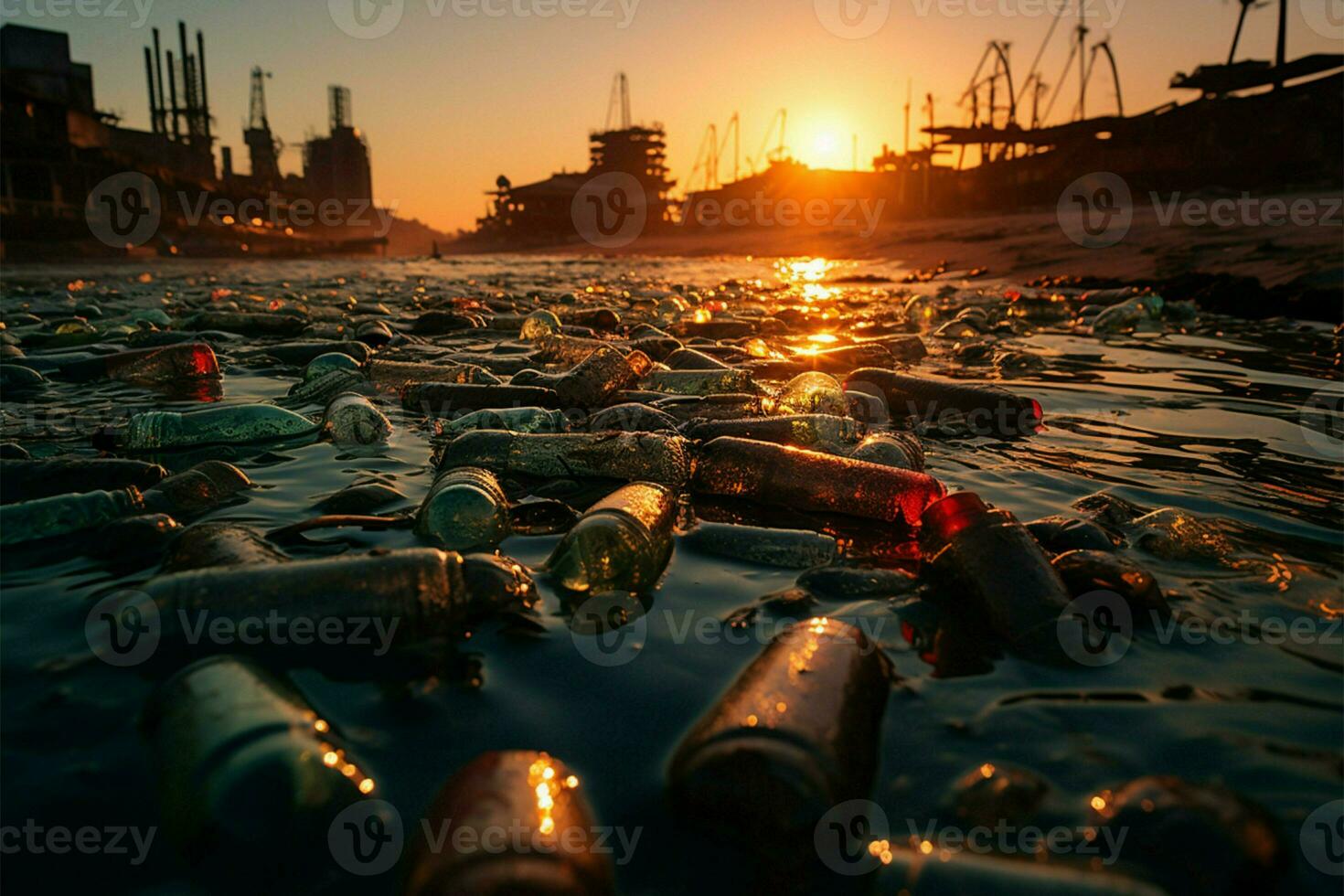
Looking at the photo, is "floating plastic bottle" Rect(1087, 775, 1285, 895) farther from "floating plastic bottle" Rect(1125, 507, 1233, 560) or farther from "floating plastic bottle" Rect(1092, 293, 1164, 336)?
"floating plastic bottle" Rect(1092, 293, 1164, 336)

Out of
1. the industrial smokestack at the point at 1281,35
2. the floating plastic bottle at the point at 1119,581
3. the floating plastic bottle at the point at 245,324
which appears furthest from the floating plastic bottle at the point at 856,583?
the industrial smokestack at the point at 1281,35

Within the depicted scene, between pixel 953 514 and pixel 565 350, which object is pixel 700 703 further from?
pixel 565 350

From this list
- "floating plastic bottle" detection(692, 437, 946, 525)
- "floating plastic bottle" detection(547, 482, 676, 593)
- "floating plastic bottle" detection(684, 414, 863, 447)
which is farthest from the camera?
"floating plastic bottle" detection(684, 414, 863, 447)

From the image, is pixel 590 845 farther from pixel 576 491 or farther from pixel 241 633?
pixel 576 491

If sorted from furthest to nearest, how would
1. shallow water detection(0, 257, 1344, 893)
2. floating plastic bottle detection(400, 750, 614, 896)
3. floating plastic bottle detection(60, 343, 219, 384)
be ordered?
1. floating plastic bottle detection(60, 343, 219, 384)
2. shallow water detection(0, 257, 1344, 893)
3. floating plastic bottle detection(400, 750, 614, 896)

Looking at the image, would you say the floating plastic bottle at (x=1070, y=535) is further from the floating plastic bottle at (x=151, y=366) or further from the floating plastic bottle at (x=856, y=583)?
the floating plastic bottle at (x=151, y=366)

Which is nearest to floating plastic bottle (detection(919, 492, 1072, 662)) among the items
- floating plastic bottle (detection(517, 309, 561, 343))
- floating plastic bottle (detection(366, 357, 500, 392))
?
floating plastic bottle (detection(366, 357, 500, 392))
